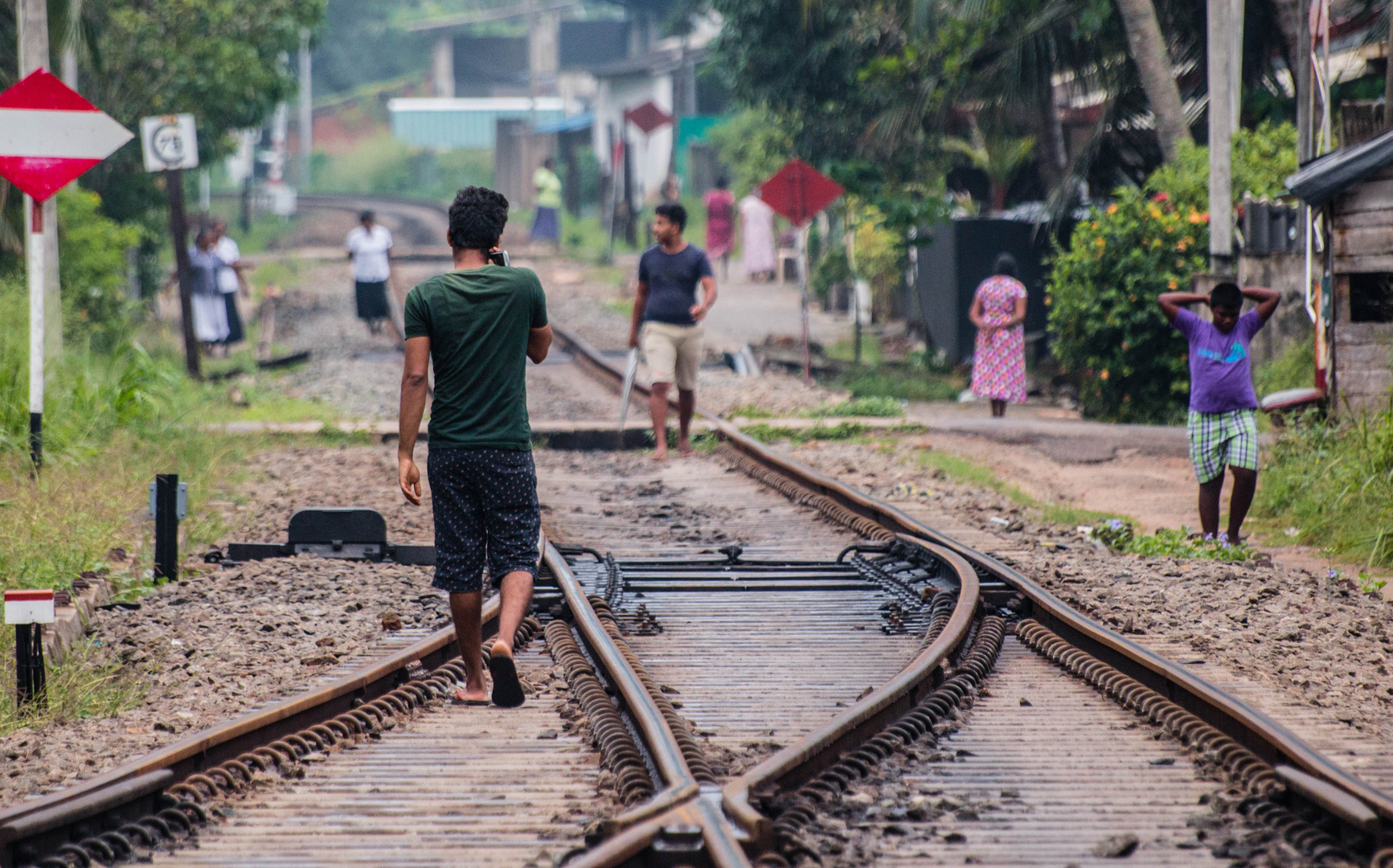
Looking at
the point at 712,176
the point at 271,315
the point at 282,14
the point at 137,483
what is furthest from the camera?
the point at 712,176

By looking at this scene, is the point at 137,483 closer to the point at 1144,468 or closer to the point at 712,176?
the point at 1144,468

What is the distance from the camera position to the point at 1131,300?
14.8 meters

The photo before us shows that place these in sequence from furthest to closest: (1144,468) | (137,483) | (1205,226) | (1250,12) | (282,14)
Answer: (282,14) < (1250,12) < (1205,226) < (1144,468) < (137,483)

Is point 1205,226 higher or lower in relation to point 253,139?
lower

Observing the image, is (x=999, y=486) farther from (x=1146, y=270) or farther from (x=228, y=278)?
(x=228, y=278)

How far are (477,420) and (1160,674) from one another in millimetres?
2696

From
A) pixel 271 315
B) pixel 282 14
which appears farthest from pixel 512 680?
pixel 271 315

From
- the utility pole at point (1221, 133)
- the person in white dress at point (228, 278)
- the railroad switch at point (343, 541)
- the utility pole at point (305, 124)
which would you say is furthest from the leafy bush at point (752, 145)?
the railroad switch at point (343, 541)

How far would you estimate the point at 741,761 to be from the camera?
15.9ft

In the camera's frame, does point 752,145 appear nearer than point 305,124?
Yes

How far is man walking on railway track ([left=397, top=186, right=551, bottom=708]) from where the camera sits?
17.6 ft

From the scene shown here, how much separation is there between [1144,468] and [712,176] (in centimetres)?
3165

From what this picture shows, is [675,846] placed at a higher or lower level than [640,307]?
lower

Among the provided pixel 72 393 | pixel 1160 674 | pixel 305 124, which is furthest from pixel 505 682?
pixel 305 124
